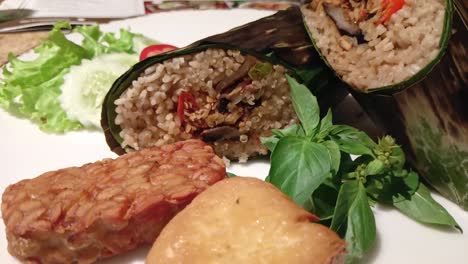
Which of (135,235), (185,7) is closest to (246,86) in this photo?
(135,235)

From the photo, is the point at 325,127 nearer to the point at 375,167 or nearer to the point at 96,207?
the point at 375,167

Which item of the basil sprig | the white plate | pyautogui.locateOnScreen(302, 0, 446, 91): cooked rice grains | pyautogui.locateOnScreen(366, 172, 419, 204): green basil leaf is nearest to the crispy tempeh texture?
the white plate

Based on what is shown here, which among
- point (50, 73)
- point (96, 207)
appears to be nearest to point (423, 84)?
point (96, 207)

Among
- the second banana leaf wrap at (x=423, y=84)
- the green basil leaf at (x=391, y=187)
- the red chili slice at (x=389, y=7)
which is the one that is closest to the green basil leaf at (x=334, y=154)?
the green basil leaf at (x=391, y=187)

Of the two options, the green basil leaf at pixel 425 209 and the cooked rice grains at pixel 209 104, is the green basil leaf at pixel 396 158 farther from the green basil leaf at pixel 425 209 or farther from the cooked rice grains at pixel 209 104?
Answer: the cooked rice grains at pixel 209 104

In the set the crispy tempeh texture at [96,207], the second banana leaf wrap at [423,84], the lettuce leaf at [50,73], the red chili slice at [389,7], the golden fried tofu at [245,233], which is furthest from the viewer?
the lettuce leaf at [50,73]

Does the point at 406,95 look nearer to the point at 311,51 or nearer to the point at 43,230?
the point at 311,51
